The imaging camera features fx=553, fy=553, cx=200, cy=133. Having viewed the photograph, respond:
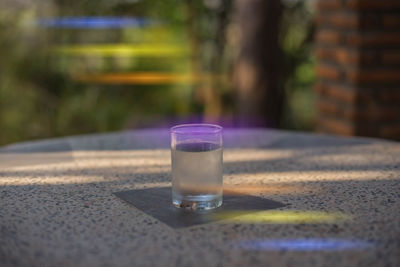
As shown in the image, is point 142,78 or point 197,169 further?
point 142,78

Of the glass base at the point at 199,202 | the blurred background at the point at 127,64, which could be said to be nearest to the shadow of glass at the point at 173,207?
the glass base at the point at 199,202

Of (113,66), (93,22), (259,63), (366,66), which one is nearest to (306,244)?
Result: (366,66)

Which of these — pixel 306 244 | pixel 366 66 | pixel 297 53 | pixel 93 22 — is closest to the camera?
pixel 306 244

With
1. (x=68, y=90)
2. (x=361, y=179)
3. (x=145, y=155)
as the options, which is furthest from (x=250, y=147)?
(x=68, y=90)

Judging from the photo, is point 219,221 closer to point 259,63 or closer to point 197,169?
point 197,169

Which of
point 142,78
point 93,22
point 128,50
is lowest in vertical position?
point 142,78

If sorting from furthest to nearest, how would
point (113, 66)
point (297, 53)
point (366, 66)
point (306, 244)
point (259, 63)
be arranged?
point (113, 66) < point (297, 53) < point (259, 63) < point (366, 66) < point (306, 244)
